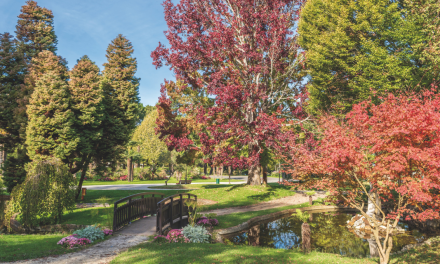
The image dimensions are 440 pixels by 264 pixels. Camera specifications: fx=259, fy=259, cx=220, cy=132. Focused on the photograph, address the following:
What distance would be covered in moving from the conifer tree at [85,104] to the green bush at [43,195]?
17.0 feet

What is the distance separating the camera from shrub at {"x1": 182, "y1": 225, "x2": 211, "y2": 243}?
983 centimetres

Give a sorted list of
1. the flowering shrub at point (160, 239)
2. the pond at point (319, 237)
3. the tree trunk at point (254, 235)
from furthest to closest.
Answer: the tree trunk at point (254, 235), the pond at point (319, 237), the flowering shrub at point (160, 239)

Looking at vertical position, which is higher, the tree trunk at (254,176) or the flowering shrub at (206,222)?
the tree trunk at (254,176)

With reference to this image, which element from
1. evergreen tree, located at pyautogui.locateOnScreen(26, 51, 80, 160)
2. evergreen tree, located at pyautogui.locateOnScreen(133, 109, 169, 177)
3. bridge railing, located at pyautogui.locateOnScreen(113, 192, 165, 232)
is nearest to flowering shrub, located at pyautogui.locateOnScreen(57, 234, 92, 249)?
bridge railing, located at pyautogui.locateOnScreen(113, 192, 165, 232)

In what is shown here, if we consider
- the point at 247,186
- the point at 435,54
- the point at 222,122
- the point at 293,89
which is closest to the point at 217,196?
the point at 247,186

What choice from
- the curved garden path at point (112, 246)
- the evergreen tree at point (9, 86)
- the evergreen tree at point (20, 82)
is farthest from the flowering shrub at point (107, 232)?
the evergreen tree at point (9, 86)

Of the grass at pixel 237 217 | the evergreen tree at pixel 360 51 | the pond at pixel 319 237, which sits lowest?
the pond at pixel 319 237

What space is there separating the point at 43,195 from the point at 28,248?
417cm

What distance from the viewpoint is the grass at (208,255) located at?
7.24m

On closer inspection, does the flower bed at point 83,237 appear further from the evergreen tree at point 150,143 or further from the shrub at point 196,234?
the evergreen tree at point 150,143

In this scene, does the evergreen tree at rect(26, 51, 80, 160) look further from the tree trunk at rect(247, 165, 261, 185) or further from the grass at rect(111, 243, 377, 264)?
the tree trunk at rect(247, 165, 261, 185)

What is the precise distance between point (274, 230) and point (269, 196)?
742cm

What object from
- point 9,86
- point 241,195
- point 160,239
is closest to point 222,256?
point 160,239

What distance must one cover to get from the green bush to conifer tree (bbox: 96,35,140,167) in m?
8.53
